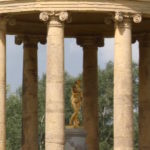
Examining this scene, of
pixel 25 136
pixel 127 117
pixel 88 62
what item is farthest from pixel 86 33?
pixel 127 117

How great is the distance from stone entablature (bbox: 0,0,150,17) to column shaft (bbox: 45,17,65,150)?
6.05 feet

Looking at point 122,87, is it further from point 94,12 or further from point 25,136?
point 25,136

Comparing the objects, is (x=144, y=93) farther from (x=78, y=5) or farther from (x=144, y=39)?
(x=78, y=5)

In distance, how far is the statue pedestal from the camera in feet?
589

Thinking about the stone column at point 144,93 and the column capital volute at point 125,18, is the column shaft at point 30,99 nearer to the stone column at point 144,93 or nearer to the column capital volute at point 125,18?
→ the stone column at point 144,93

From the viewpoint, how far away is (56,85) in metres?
167

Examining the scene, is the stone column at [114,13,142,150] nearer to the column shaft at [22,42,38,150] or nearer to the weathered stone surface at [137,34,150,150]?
the weathered stone surface at [137,34,150,150]

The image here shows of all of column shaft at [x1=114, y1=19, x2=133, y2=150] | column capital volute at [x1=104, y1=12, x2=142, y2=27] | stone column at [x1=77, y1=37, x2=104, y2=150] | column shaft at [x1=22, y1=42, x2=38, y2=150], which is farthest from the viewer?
stone column at [x1=77, y1=37, x2=104, y2=150]

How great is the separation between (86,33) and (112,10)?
26.5m

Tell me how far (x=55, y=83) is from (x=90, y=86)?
28510 mm

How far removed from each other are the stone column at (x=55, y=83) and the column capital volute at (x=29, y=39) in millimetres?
24953

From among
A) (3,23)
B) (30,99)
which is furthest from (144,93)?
(3,23)

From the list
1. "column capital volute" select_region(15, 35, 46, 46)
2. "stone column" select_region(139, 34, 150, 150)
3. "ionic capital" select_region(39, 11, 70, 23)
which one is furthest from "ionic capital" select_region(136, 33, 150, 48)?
"ionic capital" select_region(39, 11, 70, 23)

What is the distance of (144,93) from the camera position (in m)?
190
